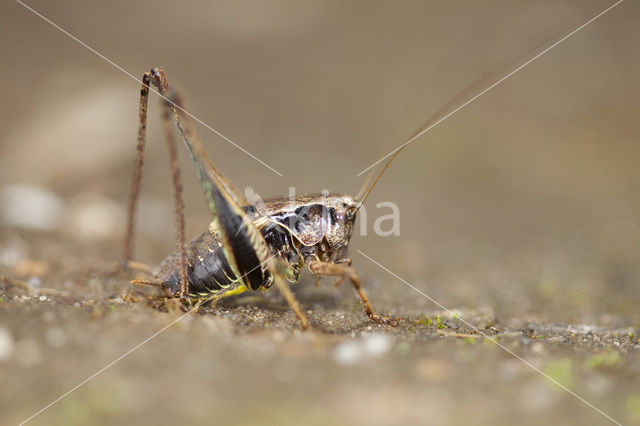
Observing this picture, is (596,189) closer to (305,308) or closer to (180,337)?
(305,308)

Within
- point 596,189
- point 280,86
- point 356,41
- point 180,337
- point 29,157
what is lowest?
point 180,337

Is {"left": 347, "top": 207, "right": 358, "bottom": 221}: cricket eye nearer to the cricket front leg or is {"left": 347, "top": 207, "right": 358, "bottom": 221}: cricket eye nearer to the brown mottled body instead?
the brown mottled body

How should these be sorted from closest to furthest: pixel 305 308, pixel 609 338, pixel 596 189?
pixel 609 338
pixel 305 308
pixel 596 189

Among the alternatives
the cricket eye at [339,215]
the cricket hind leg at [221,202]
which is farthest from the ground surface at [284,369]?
the cricket eye at [339,215]

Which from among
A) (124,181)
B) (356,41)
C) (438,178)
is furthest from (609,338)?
(356,41)

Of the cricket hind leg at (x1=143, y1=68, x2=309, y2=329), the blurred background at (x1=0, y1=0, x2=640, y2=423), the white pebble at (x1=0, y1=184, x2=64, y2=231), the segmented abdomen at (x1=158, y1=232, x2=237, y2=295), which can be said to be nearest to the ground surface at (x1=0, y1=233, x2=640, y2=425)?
the segmented abdomen at (x1=158, y1=232, x2=237, y2=295)

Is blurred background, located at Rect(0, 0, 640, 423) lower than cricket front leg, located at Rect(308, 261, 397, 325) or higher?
higher

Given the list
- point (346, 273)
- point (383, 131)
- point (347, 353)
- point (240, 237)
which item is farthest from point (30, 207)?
point (383, 131)
